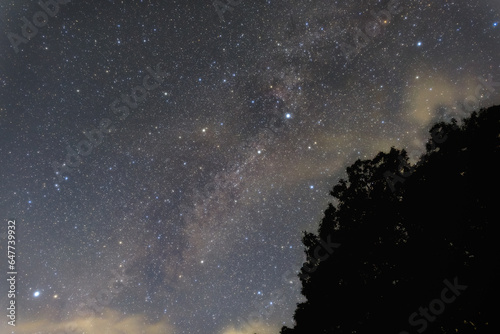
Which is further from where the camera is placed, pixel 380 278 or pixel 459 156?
pixel 380 278

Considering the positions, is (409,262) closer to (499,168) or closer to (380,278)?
(380,278)

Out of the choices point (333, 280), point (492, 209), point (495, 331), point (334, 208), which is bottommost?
point (495, 331)

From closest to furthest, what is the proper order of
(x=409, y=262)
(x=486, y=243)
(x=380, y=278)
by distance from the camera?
(x=486, y=243)
(x=409, y=262)
(x=380, y=278)

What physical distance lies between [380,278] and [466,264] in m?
2.46

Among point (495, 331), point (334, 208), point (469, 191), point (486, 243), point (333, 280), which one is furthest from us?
point (334, 208)

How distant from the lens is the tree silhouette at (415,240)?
7410mm

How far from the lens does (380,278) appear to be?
9.17 metres

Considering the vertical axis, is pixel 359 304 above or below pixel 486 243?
above

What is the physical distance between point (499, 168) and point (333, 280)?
639 cm

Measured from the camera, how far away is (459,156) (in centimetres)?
835

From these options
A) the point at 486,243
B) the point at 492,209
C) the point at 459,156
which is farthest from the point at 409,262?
the point at 459,156

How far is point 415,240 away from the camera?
8562 millimetres

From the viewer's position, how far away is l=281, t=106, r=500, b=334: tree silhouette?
741cm

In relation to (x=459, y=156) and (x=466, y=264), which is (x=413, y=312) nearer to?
(x=466, y=264)
